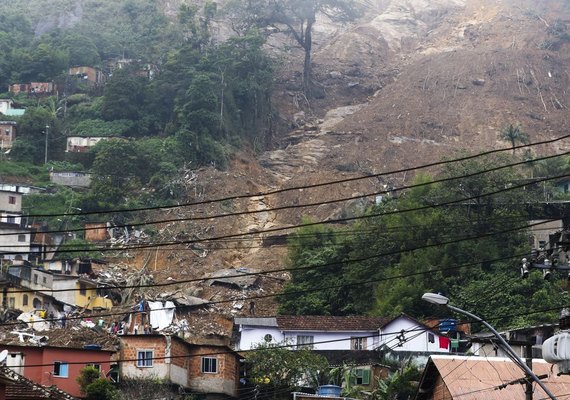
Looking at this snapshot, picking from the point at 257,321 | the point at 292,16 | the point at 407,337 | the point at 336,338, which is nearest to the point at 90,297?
the point at 257,321

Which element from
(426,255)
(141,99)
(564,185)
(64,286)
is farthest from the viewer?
(141,99)

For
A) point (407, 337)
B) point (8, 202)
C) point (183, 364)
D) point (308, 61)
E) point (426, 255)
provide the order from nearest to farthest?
point (183, 364)
point (407, 337)
point (426, 255)
point (8, 202)
point (308, 61)

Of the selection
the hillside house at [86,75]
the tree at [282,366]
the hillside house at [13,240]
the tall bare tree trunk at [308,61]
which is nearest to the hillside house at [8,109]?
the hillside house at [86,75]

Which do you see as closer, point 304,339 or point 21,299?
point 304,339

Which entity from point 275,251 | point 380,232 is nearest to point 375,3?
point 275,251

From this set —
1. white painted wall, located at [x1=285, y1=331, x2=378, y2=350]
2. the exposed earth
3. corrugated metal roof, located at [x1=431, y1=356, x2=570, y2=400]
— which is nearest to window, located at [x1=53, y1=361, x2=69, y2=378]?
white painted wall, located at [x1=285, y1=331, x2=378, y2=350]

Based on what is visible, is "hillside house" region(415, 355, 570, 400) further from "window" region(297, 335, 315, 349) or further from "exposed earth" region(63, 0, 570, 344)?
"exposed earth" region(63, 0, 570, 344)

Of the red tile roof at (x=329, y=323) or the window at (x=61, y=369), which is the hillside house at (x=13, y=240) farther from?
the window at (x=61, y=369)

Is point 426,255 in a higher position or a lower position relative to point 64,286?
higher

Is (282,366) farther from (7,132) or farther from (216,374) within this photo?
(7,132)
